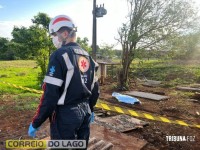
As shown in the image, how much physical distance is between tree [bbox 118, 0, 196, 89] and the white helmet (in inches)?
369

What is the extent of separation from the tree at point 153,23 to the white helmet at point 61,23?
938 centimetres

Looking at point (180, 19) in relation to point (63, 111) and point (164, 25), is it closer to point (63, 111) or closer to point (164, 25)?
point (164, 25)

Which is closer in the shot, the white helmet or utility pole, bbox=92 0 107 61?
the white helmet

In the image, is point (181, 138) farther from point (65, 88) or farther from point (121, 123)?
point (65, 88)

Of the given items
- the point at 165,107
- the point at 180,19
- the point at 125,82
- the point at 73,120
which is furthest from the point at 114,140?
the point at 180,19

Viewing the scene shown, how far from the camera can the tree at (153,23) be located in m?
11.8

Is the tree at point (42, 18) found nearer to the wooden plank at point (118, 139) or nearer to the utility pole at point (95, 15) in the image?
the utility pole at point (95, 15)

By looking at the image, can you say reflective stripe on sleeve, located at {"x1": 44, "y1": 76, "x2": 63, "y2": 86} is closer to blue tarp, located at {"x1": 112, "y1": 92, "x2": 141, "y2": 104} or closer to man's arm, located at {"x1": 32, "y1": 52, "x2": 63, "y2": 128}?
man's arm, located at {"x1": 32, "y1": 52, "x2": 63, "y2": 128}

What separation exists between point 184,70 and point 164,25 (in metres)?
9.01

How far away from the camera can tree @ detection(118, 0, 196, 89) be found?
38.8 ft

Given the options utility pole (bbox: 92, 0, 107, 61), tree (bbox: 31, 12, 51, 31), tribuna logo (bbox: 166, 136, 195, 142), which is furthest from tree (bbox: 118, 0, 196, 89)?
tree (bbox: 31, 12, 51, 31)

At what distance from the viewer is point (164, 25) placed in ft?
39.2

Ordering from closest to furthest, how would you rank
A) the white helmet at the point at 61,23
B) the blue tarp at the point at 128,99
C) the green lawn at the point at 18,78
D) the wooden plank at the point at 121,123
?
the white helmet at the point at 61,23
the wooden plank at the point at 121,123
the blue tarp at the point at 128,99
the green lawn at the point at 18,78

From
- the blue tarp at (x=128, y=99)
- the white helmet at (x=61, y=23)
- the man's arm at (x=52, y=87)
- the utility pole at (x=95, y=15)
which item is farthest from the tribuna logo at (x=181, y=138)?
the utility pole at (x=95, y=15)
